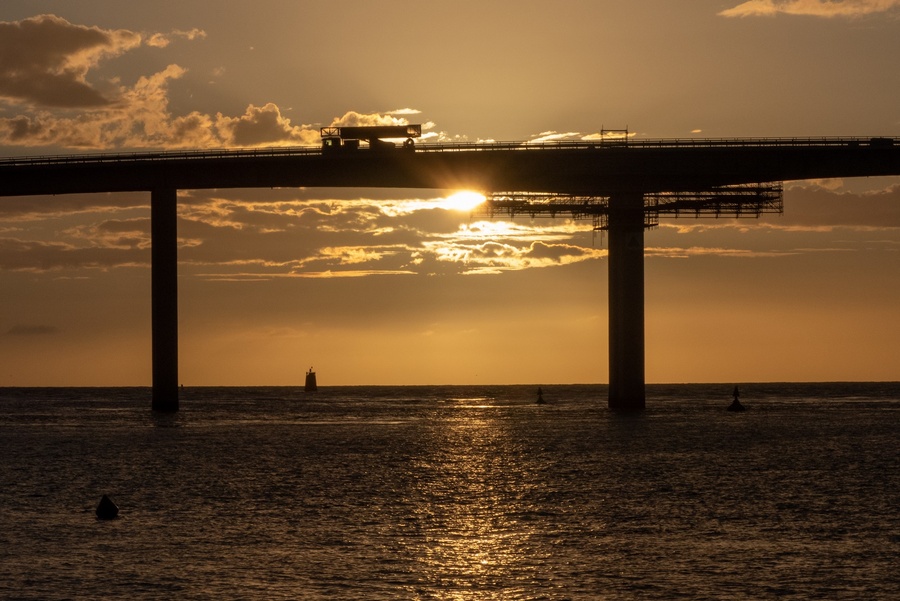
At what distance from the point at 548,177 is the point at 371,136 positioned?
1523cm

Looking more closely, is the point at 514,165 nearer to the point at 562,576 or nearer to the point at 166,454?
the point at 166,454

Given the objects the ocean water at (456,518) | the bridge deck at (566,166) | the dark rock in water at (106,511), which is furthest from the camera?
the bridge deck at (566,166)

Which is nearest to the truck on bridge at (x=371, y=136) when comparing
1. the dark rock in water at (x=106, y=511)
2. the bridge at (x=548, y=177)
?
the bridge at (x=548, y=177)

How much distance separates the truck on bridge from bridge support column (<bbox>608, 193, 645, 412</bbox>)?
1825cm

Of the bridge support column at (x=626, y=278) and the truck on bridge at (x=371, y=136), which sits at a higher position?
the truck on bridge at (x=371, y=136)

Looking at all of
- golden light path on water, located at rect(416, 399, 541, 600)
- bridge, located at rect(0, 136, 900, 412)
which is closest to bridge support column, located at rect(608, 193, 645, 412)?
bridge, located at rect(0, 136, 900, 412)

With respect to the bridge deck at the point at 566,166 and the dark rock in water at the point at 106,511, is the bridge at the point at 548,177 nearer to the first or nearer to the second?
the bridge deck at the point at 566,166

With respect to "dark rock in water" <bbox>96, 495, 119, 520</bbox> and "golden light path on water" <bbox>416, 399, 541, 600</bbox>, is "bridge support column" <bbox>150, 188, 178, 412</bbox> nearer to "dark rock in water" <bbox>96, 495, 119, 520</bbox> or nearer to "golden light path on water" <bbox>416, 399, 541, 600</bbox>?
"golden light path on water" <bbox>416, 399, 541, 600</bbox>

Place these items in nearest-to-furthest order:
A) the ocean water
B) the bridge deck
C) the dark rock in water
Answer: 1. the ocean water
2. the dark rock in water
3. the bridge deck

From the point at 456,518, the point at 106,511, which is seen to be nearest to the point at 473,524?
the point at 456,518

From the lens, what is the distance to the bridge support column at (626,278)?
120 metres

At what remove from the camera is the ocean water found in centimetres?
3834

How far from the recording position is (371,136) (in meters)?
118

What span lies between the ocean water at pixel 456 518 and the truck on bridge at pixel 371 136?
88.8ft
